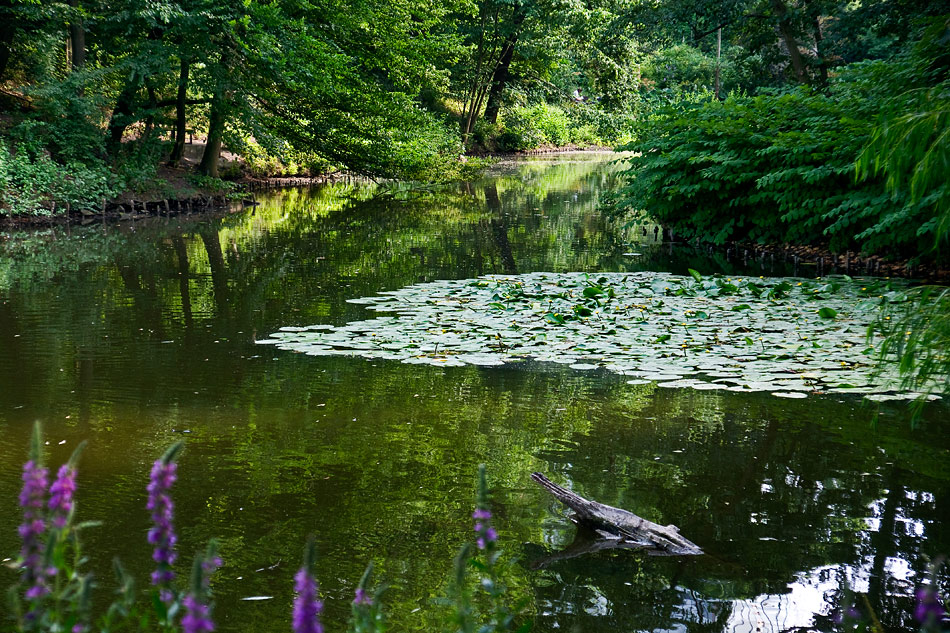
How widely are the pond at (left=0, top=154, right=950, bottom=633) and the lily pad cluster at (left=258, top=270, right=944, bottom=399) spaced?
0.19m

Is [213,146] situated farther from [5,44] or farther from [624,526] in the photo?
[624,526]

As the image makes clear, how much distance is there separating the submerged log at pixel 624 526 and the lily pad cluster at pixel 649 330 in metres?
2.43

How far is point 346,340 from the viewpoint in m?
8.16

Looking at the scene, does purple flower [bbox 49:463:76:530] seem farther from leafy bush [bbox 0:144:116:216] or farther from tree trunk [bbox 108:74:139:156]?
tree trunk [bbox 108:74:139:156]

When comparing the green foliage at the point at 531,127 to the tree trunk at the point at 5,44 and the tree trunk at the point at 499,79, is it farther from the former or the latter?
the tree trunk at the point at 5,44

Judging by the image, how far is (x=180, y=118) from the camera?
23141 millimetres

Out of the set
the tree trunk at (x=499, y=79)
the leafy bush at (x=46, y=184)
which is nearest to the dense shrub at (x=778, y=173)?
the leafy bush at (x=46, y=184)

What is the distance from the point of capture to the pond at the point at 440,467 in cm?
383

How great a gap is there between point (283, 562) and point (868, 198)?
9.76m

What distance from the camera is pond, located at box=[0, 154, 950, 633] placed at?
3832 mm

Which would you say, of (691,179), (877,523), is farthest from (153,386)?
(691,179)

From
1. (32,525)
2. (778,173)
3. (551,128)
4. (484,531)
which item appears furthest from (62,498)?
(551,128)

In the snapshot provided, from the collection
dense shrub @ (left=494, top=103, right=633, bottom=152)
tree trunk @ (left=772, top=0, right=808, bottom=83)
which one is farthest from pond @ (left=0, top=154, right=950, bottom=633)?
dense shrub @ (left=494, top=103, right=633, bottom=152)

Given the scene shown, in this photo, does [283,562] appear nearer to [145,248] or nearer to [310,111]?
[145,248]
